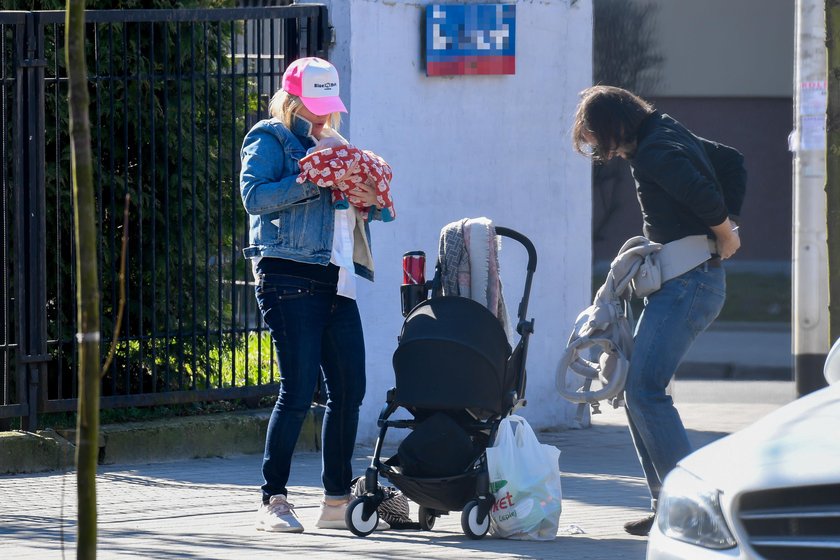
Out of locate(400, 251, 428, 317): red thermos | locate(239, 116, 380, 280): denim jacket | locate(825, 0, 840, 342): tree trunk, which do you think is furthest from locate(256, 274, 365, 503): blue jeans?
locate(825, 0, 840, 342): tree trunk

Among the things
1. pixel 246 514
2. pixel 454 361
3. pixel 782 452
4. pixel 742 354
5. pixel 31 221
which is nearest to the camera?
pixel 782 452

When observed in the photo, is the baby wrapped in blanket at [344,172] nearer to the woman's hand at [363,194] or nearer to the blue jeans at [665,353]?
the woman's hand at [363,194]

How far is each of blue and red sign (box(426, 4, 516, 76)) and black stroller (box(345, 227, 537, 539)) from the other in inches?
105

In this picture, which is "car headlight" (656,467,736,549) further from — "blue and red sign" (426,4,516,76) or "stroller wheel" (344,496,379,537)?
"blue and red sign" (426,4,516,76)

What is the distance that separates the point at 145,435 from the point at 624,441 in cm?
275

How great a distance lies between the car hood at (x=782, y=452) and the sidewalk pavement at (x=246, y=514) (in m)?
1.58

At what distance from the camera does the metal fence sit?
7.73 metres

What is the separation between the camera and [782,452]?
12.9 ft

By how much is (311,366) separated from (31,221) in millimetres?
2367

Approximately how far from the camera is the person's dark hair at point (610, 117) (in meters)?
5.92

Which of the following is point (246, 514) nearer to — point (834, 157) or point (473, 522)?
point (473, 522)

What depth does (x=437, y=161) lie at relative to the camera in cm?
858

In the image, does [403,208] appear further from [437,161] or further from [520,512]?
[520,512]

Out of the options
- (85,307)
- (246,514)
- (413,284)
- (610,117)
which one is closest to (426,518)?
(246,514)
